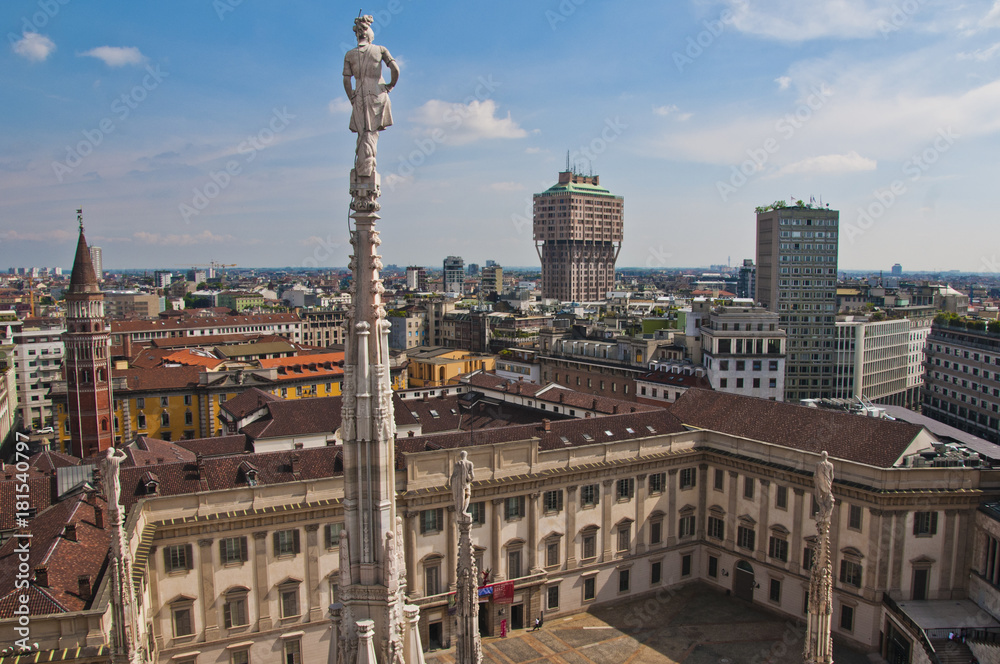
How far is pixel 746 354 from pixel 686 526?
32622 mm

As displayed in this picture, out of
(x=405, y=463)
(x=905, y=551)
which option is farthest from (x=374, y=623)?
(x=905, y=551)

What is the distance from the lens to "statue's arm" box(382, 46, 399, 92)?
1230 centimetres

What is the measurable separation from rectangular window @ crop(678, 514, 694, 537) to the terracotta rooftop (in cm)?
745

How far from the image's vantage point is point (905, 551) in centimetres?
4688

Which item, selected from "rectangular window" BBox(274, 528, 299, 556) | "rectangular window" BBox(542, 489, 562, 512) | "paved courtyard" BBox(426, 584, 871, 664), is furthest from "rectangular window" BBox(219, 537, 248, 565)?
"rectangular window" BBox(542, 489, 562, 512)

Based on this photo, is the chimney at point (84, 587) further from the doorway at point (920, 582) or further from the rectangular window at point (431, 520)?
the doorway at point (920, 582)

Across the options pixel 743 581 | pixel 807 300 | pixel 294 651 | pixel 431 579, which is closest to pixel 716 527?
pixel 743 581

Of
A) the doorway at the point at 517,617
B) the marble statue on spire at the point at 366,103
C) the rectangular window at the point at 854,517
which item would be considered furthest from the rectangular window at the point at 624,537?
the marble statue on spire at the point at 366,103

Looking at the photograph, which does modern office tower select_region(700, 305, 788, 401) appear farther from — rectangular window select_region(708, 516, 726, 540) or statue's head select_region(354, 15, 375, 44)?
statue's head select_region(354, 15, 375, 44)

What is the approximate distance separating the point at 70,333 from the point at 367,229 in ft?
253

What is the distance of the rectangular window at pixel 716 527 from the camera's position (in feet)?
190

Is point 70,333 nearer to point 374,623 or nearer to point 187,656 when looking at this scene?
point 187,656

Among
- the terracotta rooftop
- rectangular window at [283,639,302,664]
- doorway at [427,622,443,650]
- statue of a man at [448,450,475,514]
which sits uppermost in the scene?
statue of a man at [448,450,475,514]

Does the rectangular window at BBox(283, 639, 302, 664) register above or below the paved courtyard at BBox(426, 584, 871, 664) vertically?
above
